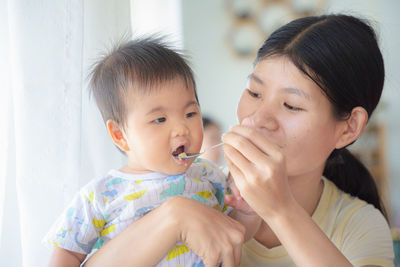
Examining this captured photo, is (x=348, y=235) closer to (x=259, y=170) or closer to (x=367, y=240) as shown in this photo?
(x=367, y=240)

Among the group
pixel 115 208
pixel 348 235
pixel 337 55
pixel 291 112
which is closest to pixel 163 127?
pixel 115 208

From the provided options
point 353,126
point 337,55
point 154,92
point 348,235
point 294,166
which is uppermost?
point 337,55

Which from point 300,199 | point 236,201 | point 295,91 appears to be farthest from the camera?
point 300,199

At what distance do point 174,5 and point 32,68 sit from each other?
4.14ft

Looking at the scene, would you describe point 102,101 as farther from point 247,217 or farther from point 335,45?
point 335,45

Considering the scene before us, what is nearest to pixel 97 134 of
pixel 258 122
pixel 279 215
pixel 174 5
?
pixel 258 122

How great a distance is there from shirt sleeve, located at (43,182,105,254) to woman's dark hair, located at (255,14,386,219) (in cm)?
72

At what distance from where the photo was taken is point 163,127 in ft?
3.59

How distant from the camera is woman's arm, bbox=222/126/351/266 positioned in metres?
0.93

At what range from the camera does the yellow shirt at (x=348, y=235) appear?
1205 millimetres

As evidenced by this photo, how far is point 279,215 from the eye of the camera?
0.95 metres

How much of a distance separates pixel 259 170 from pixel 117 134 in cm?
47

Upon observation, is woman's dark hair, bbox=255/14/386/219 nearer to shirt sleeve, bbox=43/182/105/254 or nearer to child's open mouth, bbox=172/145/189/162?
child's open mouth, bbox=172/145/189/162

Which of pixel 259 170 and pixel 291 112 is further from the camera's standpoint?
pixel 291 112
